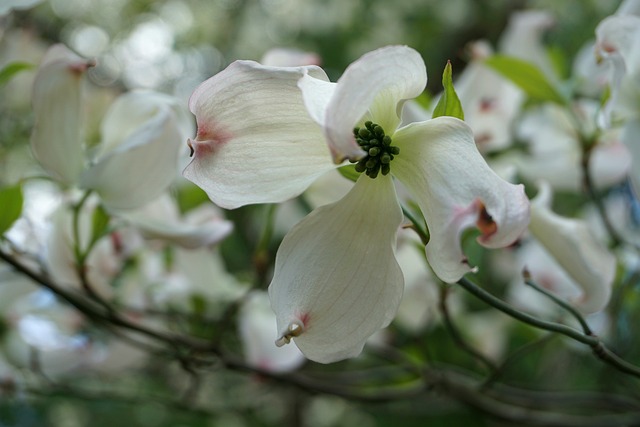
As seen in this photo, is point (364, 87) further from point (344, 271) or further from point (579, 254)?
point (579, 254)

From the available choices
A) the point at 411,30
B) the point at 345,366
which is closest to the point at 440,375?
the point at 345,366

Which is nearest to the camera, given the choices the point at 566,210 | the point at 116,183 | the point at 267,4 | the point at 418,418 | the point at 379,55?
the point at 379,55

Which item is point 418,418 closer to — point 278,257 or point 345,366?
point 345,366

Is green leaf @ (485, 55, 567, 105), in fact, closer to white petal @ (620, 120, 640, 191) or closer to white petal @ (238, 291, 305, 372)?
white petal @ (620, 120, 640, 191)

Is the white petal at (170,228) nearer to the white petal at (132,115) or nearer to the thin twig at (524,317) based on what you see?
the white petal at (132,115)

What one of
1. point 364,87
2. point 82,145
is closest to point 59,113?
point 82,145

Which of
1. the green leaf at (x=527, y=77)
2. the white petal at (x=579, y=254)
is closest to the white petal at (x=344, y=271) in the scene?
the white petal at (x=579, y=254)

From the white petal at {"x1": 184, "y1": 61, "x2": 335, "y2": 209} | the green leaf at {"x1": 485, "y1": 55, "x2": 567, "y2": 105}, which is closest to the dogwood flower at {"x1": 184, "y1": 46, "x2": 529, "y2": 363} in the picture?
the white petal at {"x1": 184, "y1": 61, "x2": 335, "y2": 209}

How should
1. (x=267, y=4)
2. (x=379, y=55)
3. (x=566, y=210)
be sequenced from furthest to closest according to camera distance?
1. (x=267, y=4)
2. (x=566, y=210)
3. (x=379, y=55)
